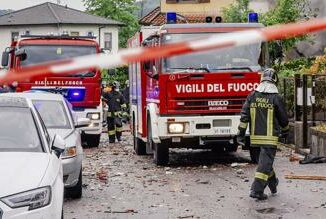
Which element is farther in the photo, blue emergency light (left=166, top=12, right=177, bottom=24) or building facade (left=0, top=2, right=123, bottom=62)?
building facade (left=0, top=2, right=123, bottom=62)

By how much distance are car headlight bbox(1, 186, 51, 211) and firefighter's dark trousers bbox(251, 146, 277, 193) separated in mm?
4549

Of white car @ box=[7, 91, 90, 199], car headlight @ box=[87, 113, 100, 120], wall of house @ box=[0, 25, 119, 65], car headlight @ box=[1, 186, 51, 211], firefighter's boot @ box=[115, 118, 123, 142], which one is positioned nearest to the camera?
car headlight @ box=[1, 186, 51, 211]

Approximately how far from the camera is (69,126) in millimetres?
11227

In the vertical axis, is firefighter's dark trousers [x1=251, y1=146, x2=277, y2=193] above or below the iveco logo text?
below

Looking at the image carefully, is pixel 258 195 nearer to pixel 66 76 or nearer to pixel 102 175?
pixel 102 175

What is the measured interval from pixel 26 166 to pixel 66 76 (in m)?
12.8

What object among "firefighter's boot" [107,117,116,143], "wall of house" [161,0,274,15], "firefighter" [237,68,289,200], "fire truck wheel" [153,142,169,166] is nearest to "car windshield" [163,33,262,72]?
"fire truck wheel" [153,142,169,166]

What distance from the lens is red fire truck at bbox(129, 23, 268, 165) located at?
1377 cm

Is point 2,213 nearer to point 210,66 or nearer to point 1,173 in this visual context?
point 1,173

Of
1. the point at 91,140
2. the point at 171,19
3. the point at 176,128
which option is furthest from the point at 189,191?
the point at 91,140

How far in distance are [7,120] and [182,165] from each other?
745 centimetres

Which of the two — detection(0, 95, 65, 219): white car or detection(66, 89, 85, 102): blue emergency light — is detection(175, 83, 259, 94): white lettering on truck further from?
detection(0, 95, 65, 219): white car

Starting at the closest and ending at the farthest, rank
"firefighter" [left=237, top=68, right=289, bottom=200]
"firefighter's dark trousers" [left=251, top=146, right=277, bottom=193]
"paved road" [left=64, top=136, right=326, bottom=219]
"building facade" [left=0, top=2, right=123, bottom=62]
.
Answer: "paved road" [left=64, top=136, right=326, bottom=219] < "firefighter's dark trousers" [left=251, top=146, right=277, bottom=193] < "firefighter" [left=237, top=68, right=289, bottom=200] < "building facade" [left=0, top=2, right=123, bottom=62]

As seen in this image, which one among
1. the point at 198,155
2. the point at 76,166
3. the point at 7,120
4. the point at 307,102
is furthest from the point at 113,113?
the point at 7,120
